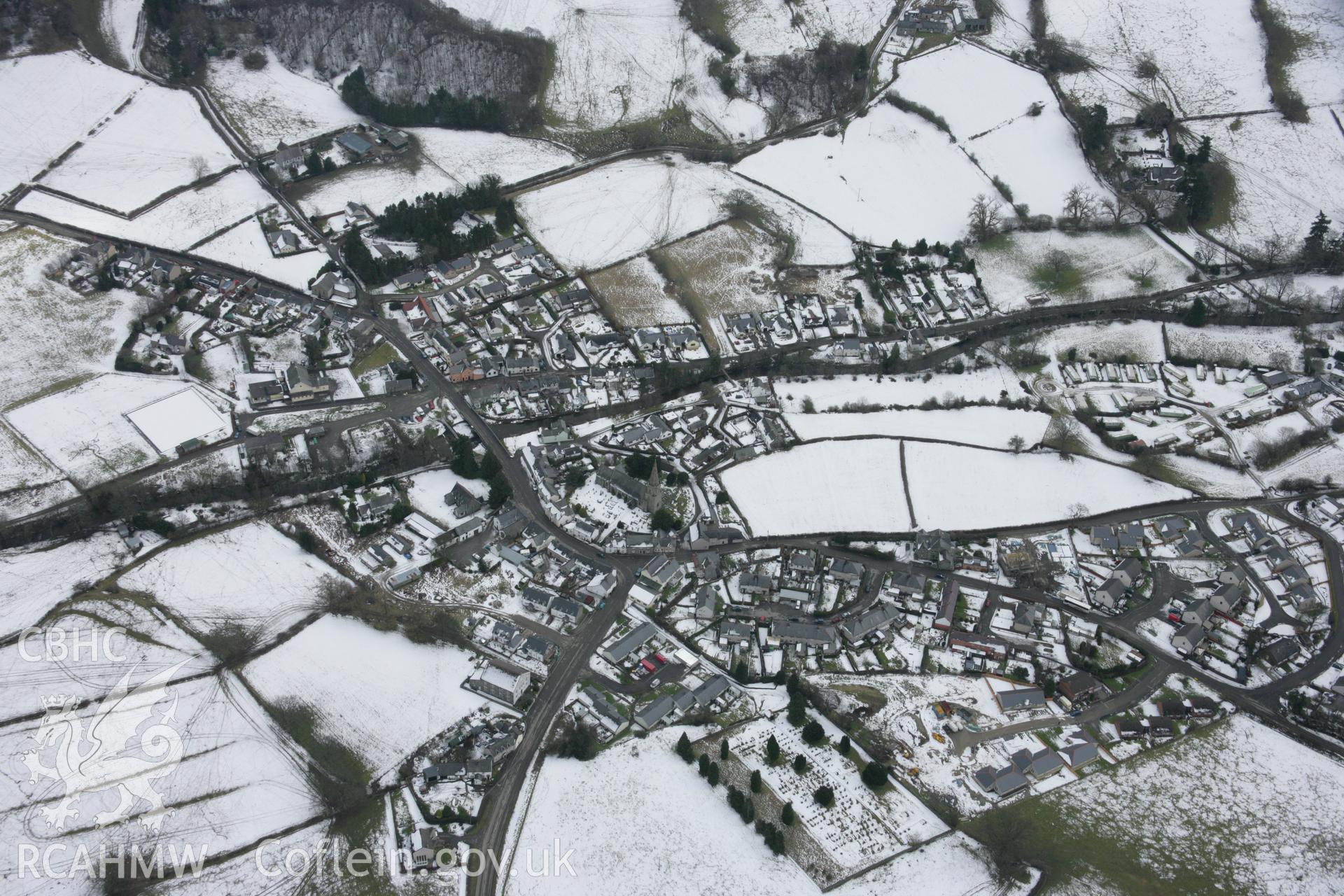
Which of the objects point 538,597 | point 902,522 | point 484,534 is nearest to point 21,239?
point 484,534

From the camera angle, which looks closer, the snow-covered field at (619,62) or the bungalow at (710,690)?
the bungalow at (710,690)

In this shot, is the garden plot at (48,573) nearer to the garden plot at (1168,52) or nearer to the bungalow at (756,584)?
the bungalow at (756,584)

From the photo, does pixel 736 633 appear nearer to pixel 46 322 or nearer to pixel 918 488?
pixel 918 488

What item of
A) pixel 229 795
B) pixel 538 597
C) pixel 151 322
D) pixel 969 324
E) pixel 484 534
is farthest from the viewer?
pixel 969 324

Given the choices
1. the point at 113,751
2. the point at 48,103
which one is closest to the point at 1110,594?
the point at 113,751

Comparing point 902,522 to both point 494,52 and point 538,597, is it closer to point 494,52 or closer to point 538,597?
point 538,597

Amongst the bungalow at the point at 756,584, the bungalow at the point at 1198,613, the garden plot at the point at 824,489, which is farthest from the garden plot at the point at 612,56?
the bungalow at the point at 1198,613

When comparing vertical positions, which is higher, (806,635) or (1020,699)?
(1020,699)
